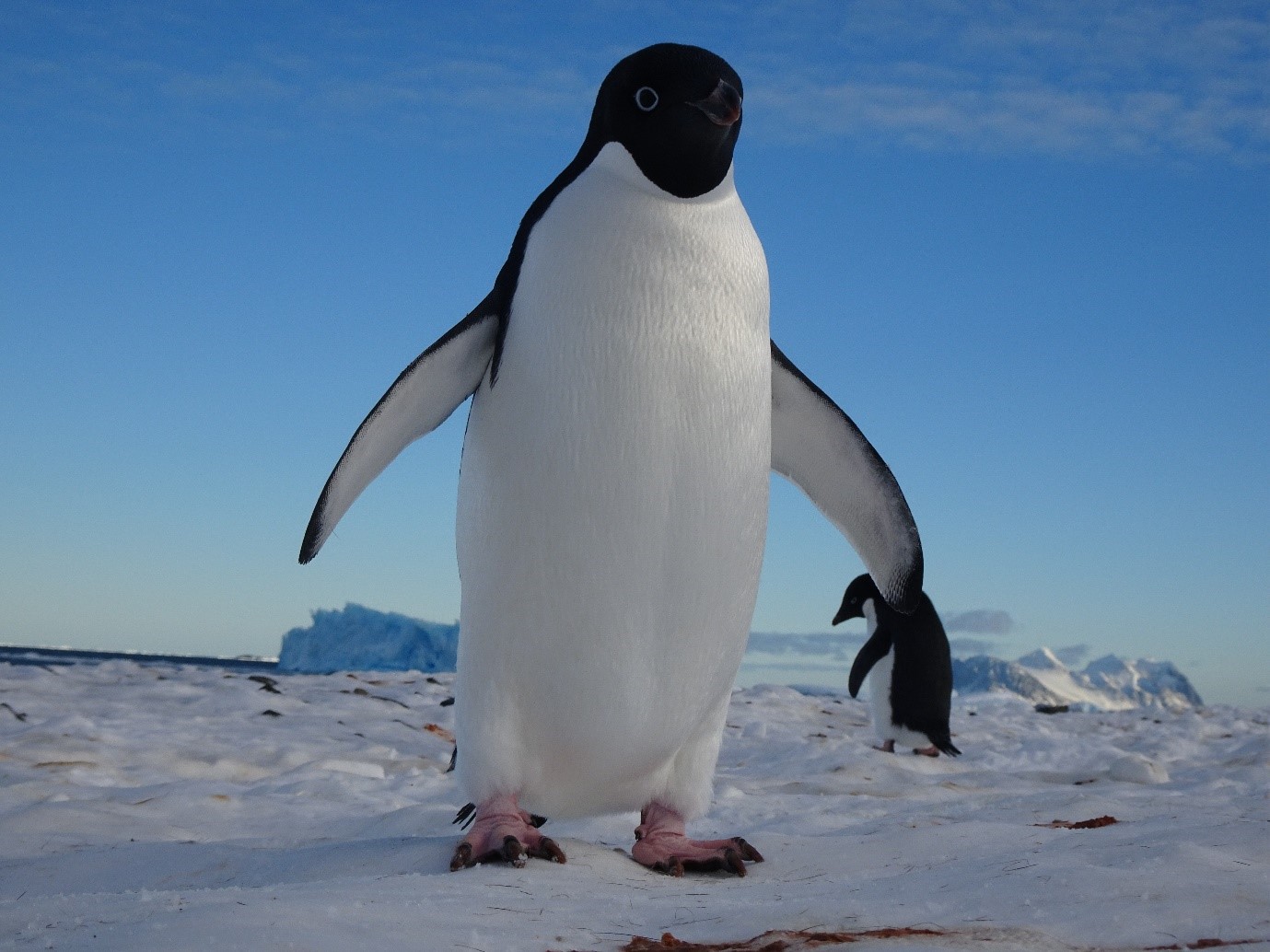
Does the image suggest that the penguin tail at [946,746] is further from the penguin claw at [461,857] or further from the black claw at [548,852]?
the penguin claw at [461,857]

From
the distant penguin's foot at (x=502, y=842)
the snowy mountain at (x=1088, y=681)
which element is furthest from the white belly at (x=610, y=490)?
the snowy mountain at (x=1088, y=681)

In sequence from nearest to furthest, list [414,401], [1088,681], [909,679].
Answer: [414,401] → [909,679] → [1088,681]

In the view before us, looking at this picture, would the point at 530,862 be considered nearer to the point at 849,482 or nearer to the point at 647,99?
the point at 849,482

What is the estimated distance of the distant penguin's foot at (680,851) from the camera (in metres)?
3.06

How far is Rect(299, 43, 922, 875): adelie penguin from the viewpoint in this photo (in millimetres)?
2953

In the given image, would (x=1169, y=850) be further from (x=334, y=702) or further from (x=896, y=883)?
(x=334, y=702)

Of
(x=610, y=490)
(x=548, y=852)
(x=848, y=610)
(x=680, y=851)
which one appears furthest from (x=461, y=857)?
(x=848, y=610)

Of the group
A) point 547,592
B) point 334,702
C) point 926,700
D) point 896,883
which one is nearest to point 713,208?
point 547,592

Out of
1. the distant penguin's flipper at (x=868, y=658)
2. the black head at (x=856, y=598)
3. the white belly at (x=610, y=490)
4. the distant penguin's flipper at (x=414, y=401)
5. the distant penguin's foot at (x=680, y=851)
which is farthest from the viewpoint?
the black head at (x=856, y=598)

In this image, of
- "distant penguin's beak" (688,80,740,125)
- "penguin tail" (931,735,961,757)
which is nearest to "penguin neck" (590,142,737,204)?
"distant penguin's beak" (688,80,740,125)

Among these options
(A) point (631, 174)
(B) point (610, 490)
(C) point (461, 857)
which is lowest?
(C) point (461, 857)

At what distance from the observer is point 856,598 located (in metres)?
10.5

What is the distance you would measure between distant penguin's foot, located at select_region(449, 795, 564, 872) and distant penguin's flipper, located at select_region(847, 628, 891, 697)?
6656 mm

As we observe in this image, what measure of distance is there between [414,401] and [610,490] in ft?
2.25
